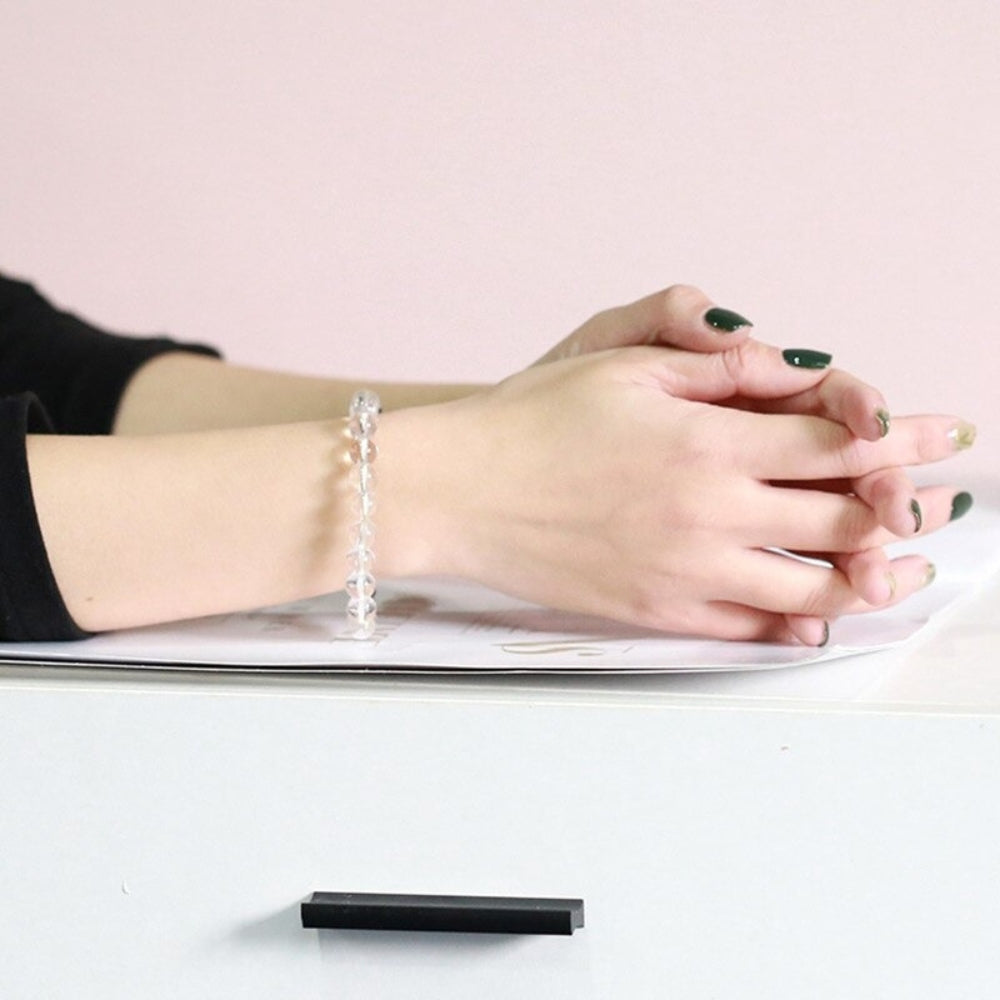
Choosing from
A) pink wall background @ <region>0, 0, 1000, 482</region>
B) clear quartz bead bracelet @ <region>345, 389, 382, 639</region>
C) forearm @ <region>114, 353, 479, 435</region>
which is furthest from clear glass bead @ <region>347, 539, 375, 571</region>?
pink wall background @ <region>0, 0, 1000, 482</region>

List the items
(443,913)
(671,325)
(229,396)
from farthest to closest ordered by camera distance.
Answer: (229,396) → (671,325) → (443,913)

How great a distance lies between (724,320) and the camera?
54 centimetres

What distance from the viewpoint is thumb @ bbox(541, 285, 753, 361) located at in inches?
21.1

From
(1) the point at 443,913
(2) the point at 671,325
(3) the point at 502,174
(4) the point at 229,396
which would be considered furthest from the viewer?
(3) the point at 502,174

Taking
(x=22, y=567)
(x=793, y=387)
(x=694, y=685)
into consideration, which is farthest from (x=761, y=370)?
(x=22, y=567)

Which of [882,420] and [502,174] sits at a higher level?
[502,174]

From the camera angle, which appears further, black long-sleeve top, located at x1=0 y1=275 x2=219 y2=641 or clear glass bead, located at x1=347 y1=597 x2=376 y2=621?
black long-sleeve top, located at x1=0 y1=275 x2=219 y2=641

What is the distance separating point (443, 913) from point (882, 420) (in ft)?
0.66

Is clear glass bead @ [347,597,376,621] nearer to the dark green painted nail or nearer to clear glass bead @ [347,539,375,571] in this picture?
clear glass bead @ [347,539,375,571]

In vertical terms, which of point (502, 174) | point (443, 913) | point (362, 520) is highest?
point (502, 174)

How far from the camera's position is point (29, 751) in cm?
46

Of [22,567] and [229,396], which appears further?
[229,396]

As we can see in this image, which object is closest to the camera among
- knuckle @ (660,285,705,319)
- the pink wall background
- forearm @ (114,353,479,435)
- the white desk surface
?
the white desk surface

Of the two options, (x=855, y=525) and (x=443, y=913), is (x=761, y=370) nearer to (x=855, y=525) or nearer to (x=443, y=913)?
(x=855, y=525)
